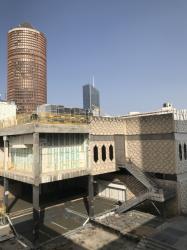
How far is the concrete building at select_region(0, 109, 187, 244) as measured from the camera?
23.5 metres

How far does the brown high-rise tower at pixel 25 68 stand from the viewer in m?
139

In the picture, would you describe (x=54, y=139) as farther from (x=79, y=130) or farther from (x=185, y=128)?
(x=185, y=128)

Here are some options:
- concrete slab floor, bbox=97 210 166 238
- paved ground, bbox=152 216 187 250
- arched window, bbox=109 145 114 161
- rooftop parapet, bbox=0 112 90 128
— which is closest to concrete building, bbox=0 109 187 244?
arched window, bbox=109 145 114 161

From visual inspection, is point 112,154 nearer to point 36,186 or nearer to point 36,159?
point 36,159

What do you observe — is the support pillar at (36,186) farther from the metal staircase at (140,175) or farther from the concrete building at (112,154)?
the metal staircase at (140,175)

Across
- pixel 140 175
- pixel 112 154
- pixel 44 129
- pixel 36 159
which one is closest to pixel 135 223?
pixel 140 175

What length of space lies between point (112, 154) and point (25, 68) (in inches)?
4872

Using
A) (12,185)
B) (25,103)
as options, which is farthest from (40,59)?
(12,185)

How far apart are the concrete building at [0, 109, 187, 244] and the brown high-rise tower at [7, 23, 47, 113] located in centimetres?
11437

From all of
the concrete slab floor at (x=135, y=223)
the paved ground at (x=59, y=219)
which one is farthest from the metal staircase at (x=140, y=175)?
the paved ground at (x=59, y=219)

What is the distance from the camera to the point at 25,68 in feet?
458

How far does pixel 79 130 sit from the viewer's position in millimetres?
25656

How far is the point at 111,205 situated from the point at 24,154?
→ 13.2 metres

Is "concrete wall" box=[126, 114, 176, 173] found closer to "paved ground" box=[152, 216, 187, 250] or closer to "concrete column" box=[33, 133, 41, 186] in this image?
"paved ground" box=[152, 216, 187, 250]
